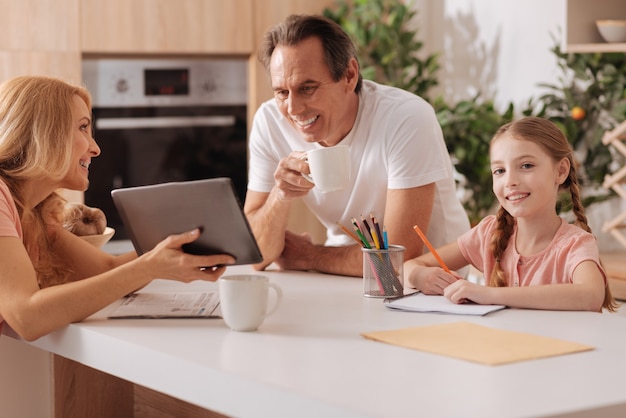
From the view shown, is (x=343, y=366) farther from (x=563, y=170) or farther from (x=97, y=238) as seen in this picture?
(x=97, y=238)

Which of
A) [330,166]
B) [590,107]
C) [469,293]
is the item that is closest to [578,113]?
[590,107]

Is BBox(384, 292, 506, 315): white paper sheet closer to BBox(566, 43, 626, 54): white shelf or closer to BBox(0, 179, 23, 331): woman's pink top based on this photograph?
BBox(0, 179, 23, 331): woman's pink top

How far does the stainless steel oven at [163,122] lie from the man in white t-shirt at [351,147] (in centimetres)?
149

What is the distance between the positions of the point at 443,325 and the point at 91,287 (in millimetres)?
593

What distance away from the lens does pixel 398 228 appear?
217 cm

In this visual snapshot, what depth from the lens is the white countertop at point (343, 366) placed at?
1083mm

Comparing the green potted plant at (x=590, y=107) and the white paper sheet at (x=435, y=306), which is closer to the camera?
A: the white paper sheet at (x=435, y=306)

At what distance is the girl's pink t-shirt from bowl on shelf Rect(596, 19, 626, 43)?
132 cm

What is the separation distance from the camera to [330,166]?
1.88 metres

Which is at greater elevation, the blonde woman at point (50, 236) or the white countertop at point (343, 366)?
the blonde woman at point (50, 236)

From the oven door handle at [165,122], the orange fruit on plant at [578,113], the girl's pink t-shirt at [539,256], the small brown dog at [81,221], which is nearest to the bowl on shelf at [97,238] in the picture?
the small brown dog at [81,221]

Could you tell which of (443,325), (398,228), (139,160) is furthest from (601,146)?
(443,325)

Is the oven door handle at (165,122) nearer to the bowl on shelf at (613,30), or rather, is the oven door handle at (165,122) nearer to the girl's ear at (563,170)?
the bowl on shelf at (613,30)

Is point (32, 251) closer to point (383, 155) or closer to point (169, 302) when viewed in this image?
point (169, 302)
